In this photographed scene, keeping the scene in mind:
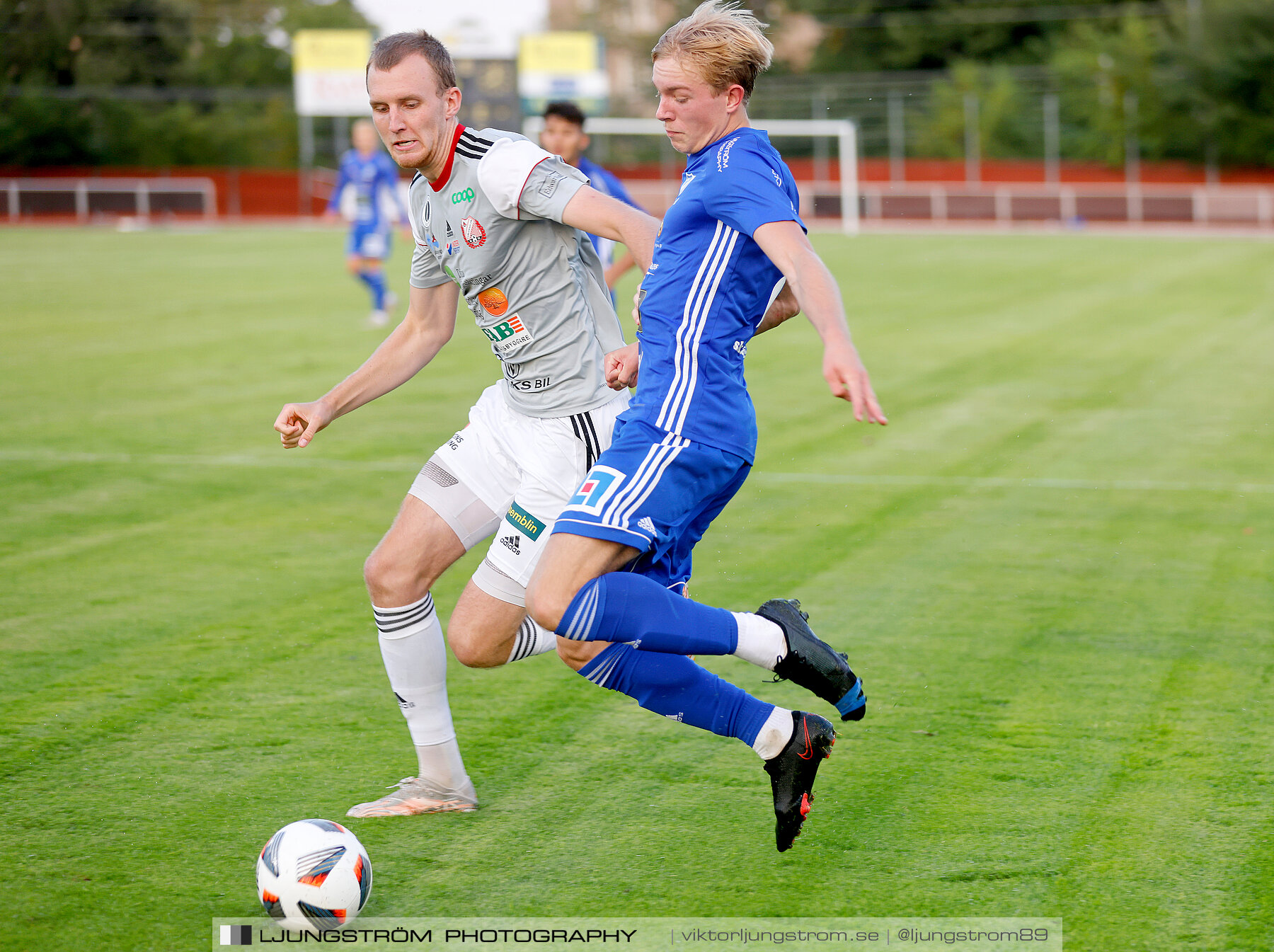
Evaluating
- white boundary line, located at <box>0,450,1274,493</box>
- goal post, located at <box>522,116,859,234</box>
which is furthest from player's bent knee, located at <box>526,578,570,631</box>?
goal post, located at <box>522,116,859,234</box>

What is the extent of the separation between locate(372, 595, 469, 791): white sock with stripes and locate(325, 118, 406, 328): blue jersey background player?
13450 mm

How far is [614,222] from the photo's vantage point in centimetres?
383

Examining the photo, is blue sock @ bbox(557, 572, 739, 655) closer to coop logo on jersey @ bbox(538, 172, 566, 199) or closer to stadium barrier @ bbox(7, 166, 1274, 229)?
coop logo on jersey @ bbox(538, 172, 566, 199)

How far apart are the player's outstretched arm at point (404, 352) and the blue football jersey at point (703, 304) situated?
0.94m

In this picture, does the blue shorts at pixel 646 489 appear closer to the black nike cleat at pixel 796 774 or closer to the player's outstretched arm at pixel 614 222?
the player's outstretched arm at pixel 614 222

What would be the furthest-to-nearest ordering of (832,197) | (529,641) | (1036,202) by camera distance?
1. (832,197)
2. (1036,202)
3. (529,641)

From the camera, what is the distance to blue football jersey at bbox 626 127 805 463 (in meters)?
3.52

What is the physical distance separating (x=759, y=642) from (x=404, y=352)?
1.53 meters

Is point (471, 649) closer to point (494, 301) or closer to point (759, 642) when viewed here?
point (759, 642)

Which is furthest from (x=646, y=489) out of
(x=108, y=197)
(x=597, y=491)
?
(x=108, y=197)

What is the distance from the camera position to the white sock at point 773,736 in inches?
143

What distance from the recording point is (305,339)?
615 inches

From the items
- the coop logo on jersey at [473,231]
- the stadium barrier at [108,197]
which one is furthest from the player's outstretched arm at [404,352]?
the stadium barrier at [108,197]

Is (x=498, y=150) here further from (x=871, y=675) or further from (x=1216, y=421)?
(x=1216, y=421)
